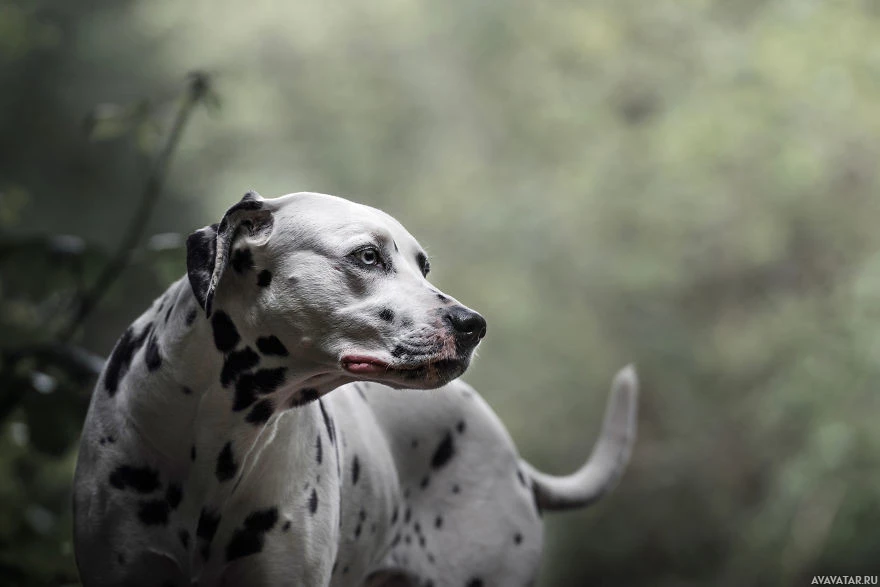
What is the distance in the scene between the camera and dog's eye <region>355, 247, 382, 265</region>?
1.40m

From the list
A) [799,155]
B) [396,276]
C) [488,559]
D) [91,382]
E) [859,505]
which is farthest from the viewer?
[799,155]

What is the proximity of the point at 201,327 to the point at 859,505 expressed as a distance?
4689 mm

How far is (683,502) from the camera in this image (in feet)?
20.1

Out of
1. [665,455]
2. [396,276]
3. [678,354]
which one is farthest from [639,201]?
[396,276]

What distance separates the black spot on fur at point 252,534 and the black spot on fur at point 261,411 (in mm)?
128

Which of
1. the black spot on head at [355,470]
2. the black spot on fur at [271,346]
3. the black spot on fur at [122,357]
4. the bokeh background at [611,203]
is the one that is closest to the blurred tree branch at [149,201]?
the black spot on fur at [122,357]

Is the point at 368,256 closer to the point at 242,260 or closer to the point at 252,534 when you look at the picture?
the point at 242,260

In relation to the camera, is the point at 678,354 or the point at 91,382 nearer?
the point at 91,382

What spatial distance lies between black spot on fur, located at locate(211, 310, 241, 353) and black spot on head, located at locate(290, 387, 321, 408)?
0.11 meters

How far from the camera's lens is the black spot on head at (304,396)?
149cm

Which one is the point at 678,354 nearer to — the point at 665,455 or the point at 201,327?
the point at 665,455

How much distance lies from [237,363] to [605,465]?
929 mm

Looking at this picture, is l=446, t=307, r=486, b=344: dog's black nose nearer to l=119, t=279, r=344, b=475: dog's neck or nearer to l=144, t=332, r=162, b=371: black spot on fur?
l=119, t=279, r=344, b=475: dog's neck

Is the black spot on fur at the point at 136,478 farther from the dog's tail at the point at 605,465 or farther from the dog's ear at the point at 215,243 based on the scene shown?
the dog's tail at the point at 605,465
